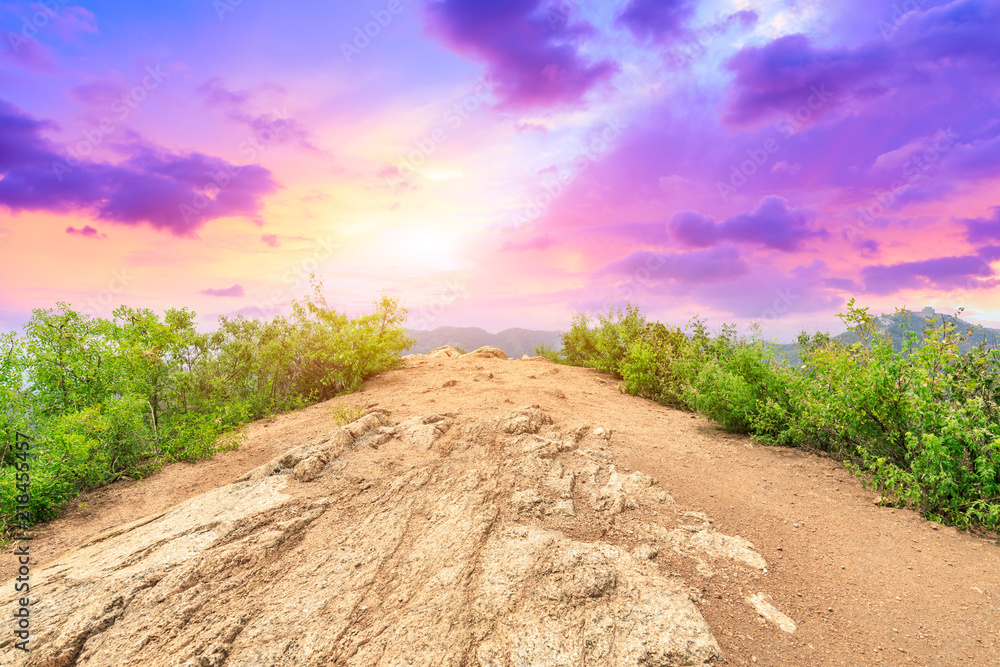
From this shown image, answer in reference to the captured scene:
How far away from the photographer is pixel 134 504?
25.5 feet

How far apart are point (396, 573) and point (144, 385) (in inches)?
343

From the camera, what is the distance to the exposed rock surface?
3918mm

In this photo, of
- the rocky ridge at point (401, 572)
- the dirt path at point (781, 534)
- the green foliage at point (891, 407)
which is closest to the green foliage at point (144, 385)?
the dirt path at point (781, 534)

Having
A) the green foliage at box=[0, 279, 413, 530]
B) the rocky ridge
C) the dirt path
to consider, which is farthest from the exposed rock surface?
the green foliage at box=[0, 279, 413, 530]

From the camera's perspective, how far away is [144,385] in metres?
10.0

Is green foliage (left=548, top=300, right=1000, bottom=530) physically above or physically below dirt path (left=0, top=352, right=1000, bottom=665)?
above

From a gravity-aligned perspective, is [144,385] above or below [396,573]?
above

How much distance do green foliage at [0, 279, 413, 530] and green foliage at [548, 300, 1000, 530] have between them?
10408 millimetres

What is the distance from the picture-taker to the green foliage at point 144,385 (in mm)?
7840

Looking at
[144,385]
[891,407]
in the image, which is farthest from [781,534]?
[144,385]

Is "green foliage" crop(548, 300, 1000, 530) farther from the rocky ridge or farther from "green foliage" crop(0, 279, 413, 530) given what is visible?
"green foliage" crop(0, 279, 413, 530)

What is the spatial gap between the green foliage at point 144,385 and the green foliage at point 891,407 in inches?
410

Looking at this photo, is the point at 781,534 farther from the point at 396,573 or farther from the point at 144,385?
the point at 144,385

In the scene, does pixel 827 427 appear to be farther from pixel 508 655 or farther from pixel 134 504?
pixel 134 504
